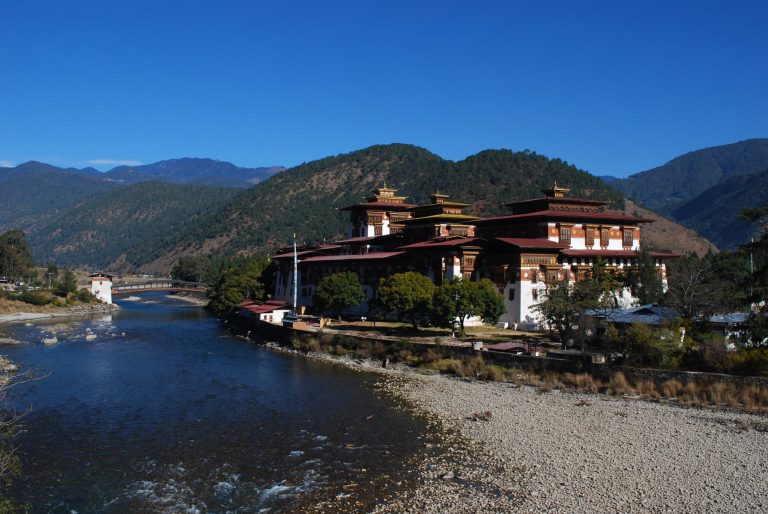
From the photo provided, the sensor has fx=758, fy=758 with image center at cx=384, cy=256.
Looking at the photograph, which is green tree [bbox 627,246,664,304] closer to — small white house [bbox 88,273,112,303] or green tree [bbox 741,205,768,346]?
green tree [bbox 741,205,768,346]

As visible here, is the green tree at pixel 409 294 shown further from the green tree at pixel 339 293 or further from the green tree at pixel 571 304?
the green tree at pixel 571 304

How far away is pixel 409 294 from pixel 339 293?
13582mm

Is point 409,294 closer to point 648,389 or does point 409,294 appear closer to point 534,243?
point 534,243

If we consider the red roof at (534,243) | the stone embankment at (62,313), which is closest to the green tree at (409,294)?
the red roof at (534,243)

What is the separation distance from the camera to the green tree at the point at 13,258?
460 feet

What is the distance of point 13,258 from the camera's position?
140625 mm

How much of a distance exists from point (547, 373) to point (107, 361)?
113 feet

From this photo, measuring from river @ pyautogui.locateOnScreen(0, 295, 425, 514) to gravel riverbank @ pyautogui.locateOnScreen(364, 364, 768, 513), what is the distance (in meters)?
2.60

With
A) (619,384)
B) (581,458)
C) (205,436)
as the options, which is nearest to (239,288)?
(205,436)

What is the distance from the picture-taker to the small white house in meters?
130

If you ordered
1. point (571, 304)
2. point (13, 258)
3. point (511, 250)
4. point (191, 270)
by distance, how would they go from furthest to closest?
point (191, 270) < point (13, 258) < point (511, 250) < point (571, 304)

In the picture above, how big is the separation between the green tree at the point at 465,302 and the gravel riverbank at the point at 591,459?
1647 cm

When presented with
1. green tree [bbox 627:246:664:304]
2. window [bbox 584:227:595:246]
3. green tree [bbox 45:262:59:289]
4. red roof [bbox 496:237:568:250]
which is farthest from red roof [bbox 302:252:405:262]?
green tree [bbox 45:262:59:289]

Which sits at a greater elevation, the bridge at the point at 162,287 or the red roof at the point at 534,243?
the red roof at the point at 534,243
